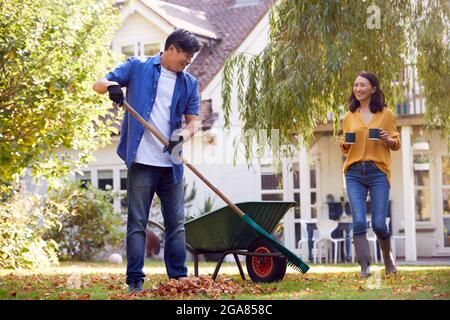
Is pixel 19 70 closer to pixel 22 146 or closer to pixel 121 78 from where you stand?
pixel 22 146

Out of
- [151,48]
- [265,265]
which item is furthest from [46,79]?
[151,48]

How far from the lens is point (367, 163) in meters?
6.72

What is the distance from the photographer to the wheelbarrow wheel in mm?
6633

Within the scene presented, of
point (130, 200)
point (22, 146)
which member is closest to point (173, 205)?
point (130, 200)

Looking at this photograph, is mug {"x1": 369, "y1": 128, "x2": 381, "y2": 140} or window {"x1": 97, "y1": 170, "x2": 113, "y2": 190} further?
window {"x1": 97, "y1": 170, "x2": 113, "y2": 190}

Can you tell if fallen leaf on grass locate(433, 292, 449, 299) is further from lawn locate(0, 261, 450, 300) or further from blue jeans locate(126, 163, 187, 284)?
blue jeans locate(126, 163, 187, 284)

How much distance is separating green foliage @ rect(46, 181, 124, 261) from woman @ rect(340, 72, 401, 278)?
29.7 feet

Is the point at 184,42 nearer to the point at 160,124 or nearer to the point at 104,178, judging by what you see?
the point at 160,124

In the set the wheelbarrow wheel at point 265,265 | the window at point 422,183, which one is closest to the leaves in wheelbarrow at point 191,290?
the wheelbarrow wheel at point 265,265

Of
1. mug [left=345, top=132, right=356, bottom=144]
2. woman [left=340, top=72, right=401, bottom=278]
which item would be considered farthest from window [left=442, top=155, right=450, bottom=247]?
mug [left=345, top=132, right=356, bottom=144]

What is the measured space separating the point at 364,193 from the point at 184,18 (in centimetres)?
1274

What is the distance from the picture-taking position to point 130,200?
5.67 m

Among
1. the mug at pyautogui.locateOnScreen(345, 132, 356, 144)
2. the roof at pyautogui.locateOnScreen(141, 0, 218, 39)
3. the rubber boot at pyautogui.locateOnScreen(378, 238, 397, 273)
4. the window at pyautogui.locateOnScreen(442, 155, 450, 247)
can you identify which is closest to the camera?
the mug at pyautogui.locateOnScreen(345, 132, 356, 144)

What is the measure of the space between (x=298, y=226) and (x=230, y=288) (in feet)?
37.0
